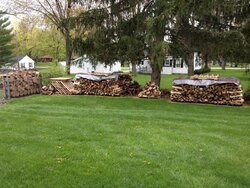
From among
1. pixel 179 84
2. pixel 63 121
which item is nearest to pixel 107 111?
pixel 63 121

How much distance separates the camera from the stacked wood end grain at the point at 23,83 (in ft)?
50.5

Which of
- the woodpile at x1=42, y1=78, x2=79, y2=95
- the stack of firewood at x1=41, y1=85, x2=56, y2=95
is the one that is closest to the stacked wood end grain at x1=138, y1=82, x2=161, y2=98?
the woodpile at x1=42, y1=78, x2=79, y2=95

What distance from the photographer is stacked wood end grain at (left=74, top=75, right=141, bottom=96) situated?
15016mm

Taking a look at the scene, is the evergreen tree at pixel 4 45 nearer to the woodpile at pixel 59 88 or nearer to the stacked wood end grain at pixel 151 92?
the woodpile at pixel 59 88

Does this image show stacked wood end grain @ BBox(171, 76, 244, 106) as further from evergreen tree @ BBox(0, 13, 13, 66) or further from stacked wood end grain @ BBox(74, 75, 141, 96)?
evergreen tree @ BBox(0, 13, 13, 66)

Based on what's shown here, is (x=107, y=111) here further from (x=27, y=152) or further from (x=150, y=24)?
(x=27, y=152)

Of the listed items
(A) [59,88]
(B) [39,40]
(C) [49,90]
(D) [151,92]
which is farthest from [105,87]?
(B) [39,40]

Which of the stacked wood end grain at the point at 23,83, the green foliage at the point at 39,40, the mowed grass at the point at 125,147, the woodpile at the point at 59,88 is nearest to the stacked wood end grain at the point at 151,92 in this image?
the mowed grass at the point at 125,147

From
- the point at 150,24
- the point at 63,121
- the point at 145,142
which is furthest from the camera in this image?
the point at 150,24

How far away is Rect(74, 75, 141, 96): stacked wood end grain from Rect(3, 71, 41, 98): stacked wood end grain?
2436mm

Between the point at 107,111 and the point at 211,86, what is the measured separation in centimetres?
410

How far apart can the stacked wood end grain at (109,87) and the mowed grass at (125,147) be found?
3.63 m

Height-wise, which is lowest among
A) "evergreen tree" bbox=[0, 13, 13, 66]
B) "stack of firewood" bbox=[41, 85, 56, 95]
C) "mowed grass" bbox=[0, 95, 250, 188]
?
"mowed grass" bbox=[0, 95, 250, 188]

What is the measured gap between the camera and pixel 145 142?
689 cm
